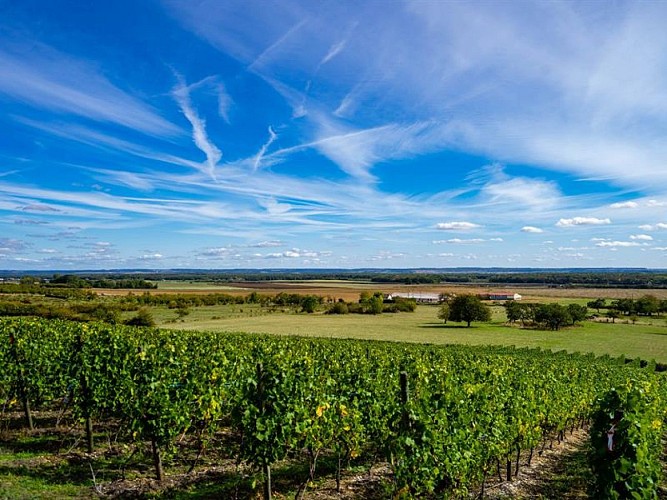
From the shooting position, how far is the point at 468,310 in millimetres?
85750

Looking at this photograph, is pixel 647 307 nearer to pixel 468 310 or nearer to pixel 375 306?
pixel 468 310

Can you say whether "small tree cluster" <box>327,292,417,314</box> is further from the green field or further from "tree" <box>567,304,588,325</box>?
"tree" <box>567,304,588,325</box>

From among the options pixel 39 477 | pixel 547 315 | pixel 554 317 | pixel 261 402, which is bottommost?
pixel 554 317

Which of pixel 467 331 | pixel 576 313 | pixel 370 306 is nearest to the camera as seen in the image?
pixel 467 331

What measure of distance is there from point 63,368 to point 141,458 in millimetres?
4068

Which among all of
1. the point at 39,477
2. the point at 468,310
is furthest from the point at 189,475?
the point at 468,310

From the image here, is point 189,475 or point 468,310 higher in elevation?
point 189,475

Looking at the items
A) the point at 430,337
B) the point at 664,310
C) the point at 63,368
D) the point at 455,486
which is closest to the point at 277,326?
the point at 430,337

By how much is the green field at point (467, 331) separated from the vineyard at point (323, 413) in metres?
43.9

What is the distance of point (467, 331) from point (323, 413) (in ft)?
233

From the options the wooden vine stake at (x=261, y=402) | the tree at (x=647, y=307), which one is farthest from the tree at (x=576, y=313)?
the wooden vine stake at (x=261, y=402)

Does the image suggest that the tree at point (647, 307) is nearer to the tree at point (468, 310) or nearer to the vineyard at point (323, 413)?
the tree at point (468, 310)

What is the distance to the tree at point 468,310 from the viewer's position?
282 feet

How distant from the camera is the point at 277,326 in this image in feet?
228
